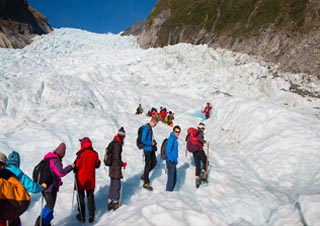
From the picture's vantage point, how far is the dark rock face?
51.2 m

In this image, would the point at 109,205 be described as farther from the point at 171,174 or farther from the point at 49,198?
the point at 171,174

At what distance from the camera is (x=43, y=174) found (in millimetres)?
6078

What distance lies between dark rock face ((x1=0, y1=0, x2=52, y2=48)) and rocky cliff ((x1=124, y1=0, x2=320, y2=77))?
71.0 feet

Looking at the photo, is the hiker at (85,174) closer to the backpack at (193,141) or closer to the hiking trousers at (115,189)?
the hiking trousers at (115,189)

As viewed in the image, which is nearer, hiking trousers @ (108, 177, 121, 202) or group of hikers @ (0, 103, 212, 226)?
group of hikers @ (0, 103, 212, 226)

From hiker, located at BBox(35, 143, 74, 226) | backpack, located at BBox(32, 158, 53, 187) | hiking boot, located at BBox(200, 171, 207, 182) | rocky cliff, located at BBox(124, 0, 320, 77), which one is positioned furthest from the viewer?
rocky cliff, located at BBox(124, 0, 320, 77)

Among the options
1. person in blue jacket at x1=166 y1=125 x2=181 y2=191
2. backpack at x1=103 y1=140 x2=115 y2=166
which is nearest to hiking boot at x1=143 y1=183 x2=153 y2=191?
person in blue jacket at x1=166 y1=125 x2=181 y2=191

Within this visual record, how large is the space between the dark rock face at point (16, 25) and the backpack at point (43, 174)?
1875 inches

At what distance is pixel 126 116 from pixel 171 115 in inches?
158

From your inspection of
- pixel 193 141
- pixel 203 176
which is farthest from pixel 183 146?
pixel 193 141

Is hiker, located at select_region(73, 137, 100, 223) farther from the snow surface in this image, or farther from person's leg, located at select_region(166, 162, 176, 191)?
person's leg, located at select_region(166, 162, 176, 191)

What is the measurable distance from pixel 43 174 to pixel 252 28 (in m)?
42.3

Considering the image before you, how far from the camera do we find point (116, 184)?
768 centimetres

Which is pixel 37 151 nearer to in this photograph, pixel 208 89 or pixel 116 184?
pixel 116 184
